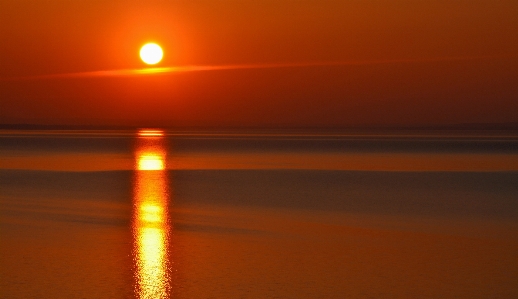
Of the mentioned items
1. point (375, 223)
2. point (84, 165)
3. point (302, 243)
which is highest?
point (84, 165)

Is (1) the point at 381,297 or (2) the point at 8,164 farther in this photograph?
(2) the point at 8,164

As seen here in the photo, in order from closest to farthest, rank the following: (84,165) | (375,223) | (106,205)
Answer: (375,223), (106,205), (84,165)

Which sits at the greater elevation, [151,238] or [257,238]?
[151,238]

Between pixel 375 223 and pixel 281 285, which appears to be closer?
pixel 281 285

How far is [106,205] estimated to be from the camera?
11320 millimetres

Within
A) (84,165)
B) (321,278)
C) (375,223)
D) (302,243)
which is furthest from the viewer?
(84,165)

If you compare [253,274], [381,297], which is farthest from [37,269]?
[381,297]

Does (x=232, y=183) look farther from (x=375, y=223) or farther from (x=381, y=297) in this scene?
(x=381, y=297)

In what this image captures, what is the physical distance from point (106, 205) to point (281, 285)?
556 cm

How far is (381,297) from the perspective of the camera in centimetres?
A: 596

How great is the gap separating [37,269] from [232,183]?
853 centimetres

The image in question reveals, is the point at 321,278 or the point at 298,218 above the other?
the point at 298,218

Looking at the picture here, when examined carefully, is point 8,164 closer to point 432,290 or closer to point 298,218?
point 298,218

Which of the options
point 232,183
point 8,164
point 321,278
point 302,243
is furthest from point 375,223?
point 8,164
